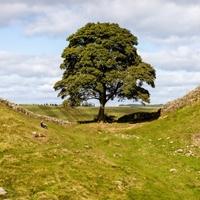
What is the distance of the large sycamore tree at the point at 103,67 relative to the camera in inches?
2820

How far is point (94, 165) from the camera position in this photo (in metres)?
33.8

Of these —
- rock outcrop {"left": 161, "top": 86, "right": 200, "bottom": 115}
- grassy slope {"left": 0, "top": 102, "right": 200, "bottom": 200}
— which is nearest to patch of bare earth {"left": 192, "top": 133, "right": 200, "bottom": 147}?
grassy slope {"left": 0, "top": 102, "right": 200, "bottom": 200}

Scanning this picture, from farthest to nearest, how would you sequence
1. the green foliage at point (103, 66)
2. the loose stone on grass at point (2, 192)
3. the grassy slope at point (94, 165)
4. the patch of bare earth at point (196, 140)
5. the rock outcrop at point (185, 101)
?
the green foliage at point (103, 66), the rock outcrop at point (185, 101), the patch of bare earth at point (196, 140), the grassy slope at point (94, 165), the loose stone on grass at point (2, 192)

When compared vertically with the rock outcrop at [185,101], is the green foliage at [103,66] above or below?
above

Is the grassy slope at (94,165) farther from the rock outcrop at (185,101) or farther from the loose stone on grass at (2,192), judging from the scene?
the rock outcrop at (185,101)

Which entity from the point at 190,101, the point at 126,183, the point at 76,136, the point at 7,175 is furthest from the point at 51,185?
the point at 190,101

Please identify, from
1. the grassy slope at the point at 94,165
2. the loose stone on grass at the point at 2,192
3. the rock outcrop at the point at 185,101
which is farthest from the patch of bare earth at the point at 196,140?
the loose stone on grass at the point at 2,192

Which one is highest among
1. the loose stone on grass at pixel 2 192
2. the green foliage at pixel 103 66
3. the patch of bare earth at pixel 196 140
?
the green foliage at pixel 103 66

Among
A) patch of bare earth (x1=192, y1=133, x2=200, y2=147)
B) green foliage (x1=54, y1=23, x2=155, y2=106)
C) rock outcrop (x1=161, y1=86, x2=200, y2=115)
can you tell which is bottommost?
patch of bare earth (x1=192, y1=133, x2=200, y2=147)

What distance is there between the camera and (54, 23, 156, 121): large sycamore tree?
7162 centimetres

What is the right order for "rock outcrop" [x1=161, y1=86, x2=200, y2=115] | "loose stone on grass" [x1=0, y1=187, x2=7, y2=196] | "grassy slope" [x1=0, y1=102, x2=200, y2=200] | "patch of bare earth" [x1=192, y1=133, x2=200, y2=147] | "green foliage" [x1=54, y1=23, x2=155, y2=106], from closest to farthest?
1. "loose stone on grass" [x1=0, y1=187, x2=7, y2=196]
2. "grassy slope" [x1=0, y1=102, x2=200, y2=200]
3. "patch of bare earth" [x1=192, y1=133, x2=200, y2=147]
4. "rock outcrop" [x1=161, y1=86, x2=200, y2=115]
5. "green foliage" [x1=54, y1=23, x2=155, y2=106]

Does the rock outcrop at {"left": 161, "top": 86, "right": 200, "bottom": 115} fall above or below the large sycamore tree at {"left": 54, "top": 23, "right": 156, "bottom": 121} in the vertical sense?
below

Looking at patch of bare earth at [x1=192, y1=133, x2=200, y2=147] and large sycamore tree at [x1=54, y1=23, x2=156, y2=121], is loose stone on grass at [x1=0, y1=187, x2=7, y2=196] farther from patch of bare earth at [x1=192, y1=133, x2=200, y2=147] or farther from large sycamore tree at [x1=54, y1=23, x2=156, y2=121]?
large sycamore tree at [x1=54, y1=23, x2=156, y2=121]

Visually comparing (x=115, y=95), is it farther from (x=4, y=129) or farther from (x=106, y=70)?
(x=4, y=129)
